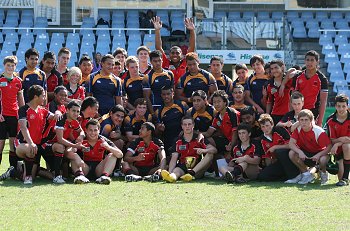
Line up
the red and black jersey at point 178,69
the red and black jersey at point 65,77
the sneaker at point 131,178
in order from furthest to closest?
the red and black jersey at point 178,69
the red and black jersey at point 65,77
the sneaker at point 131,178

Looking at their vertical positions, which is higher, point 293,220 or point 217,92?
point 217,92

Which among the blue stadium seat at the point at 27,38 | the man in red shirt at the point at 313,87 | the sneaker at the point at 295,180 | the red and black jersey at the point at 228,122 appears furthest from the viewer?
the blue stadium seat at the point at 27,38

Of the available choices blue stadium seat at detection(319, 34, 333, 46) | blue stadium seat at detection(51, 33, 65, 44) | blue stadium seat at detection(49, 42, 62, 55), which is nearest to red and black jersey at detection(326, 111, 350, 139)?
blue stadium seat at detection(319, 34, 333, 46)

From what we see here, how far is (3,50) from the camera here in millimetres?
21156

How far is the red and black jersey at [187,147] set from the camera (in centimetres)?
938

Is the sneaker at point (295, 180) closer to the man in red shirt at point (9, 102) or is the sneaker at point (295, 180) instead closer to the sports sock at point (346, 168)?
the sports sock at point (346, 168)

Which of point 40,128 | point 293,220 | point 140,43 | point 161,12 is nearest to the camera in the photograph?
point 293,220

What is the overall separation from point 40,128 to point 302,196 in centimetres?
355

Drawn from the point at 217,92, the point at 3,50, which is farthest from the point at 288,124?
the point at 3,50

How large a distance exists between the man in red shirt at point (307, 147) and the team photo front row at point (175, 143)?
0.5 inches

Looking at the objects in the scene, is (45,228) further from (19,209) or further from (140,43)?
(140,43)

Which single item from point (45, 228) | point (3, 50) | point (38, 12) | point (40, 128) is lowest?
point (45, 228)

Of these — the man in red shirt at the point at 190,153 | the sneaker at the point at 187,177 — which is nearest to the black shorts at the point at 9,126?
the man in red shirt at the point at 190,153

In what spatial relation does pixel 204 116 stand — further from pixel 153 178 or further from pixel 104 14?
pixel 104 14
